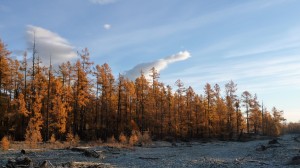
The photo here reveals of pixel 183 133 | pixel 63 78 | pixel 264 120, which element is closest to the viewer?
pixel 63 78

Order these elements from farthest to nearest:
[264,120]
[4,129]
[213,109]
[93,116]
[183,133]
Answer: [264,120] → [213,109] → [183,133] → [93,116] → [4,129]

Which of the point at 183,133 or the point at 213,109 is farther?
the point at 213,109

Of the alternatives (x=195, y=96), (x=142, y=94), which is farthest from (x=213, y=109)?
(x=142, y=94)

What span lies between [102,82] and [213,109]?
3157 centimetres

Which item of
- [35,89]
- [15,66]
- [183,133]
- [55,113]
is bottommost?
[183,133]

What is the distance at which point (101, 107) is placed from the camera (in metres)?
63.0

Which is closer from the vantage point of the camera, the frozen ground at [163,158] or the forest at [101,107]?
the frozen ground at [163,158]

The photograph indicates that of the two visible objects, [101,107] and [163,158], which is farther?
[101,107]

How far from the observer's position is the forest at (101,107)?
47500 mm

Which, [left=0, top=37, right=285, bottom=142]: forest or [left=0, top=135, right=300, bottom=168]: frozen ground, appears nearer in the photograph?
[left=0, top=135, right=300, bottom=168]: frozen ground

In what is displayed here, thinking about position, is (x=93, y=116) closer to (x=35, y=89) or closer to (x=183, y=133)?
(x=35, y=89)

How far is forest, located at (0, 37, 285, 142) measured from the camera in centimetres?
4750

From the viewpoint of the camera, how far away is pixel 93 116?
63.9 m

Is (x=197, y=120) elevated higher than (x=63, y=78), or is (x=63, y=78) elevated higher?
(x=63, y=78)
